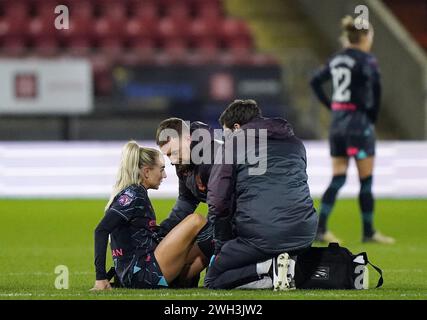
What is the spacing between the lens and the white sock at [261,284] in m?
8.26

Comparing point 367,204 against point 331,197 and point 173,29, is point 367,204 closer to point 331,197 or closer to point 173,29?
point 331,197

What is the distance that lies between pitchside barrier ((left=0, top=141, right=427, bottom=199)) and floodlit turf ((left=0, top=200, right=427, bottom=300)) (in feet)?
2.11

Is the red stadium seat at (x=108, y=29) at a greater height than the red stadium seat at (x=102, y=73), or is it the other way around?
the red stadium seat at (x=108, y=29)

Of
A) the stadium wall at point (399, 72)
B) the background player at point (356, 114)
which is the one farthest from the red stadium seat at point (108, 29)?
the background player at point (356, 114)

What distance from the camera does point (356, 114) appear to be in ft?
40.3

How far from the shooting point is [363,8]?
20.5 m

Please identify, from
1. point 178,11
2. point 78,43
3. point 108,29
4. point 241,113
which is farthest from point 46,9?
point 241,113

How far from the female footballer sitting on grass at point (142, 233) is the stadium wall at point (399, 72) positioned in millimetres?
11576

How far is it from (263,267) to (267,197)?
489 mm

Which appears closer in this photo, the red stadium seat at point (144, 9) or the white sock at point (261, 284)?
the white sock at point (261, 284)

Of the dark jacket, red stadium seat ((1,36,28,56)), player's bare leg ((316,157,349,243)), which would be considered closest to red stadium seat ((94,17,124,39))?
red stadium seat ((1,36,28,56))

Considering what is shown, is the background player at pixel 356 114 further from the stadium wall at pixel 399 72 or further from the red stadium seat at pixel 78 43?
the red stadium seat at pixel 78 43

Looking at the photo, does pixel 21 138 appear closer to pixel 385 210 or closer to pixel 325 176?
pixel 325 176

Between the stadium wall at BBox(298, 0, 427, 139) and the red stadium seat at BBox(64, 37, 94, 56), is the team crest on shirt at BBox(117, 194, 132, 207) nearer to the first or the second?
the stadium wall at BBox(298, 0, 427, 139)
